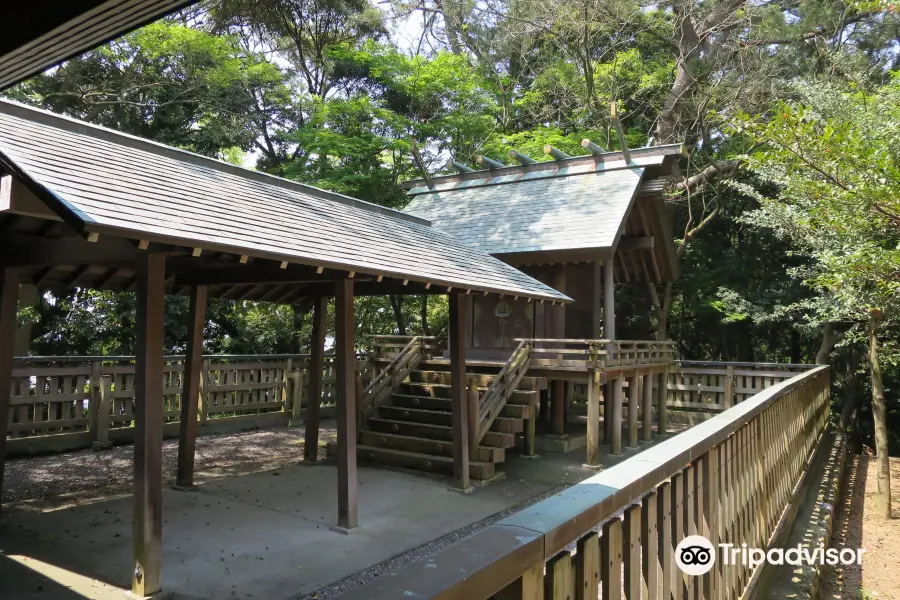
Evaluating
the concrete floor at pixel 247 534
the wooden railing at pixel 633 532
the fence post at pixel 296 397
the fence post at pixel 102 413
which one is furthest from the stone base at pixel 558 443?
the fence post at pixel 102 413

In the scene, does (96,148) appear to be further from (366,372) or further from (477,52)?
(477,52)

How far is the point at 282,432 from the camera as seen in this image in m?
12.2

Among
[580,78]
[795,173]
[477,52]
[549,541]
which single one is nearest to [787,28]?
[580,78]

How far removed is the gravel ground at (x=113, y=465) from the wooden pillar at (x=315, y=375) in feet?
1.46

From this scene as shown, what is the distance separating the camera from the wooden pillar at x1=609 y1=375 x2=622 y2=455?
10555 mm

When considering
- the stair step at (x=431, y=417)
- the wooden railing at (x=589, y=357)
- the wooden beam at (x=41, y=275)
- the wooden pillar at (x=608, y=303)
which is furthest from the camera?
the wooden pillar at (x=608, y=303)

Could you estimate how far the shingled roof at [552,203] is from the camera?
1203 cm

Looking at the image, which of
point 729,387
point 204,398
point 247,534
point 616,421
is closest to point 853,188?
point 616,421

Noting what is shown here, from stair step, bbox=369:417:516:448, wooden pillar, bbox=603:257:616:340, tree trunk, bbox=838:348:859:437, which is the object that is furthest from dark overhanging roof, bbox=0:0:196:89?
tree trunk, bbox=838:348:859:437

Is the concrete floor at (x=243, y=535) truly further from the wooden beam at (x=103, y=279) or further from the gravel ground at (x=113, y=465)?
the wooden beam at (x=103, y=279)

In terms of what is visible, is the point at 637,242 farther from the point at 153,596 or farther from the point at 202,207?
the point at 153,596

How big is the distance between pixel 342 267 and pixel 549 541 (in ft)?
13.8

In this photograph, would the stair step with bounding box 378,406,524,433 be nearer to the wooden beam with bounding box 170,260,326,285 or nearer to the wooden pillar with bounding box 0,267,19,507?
the wooden beam with bounding box 170,260,326,285

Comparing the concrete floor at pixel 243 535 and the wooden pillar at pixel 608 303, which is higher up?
the wooden pillar at pixel 608 303
